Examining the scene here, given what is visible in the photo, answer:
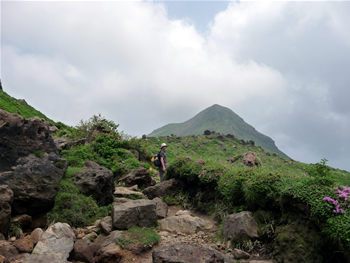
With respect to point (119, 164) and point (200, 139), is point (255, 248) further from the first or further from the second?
point (200, 139)

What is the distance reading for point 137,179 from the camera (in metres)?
14.2

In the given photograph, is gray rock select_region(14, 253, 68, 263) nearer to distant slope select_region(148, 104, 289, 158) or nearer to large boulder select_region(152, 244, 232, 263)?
large boulder select_region(152, 244, 232, 263)

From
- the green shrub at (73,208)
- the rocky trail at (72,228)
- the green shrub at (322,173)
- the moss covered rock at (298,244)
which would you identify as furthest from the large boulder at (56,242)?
the green shrub at (322,173)

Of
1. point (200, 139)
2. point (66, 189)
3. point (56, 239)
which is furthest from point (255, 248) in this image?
point (200, 139)

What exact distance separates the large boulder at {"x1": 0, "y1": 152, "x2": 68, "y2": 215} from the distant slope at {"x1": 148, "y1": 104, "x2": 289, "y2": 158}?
119777 millimetres

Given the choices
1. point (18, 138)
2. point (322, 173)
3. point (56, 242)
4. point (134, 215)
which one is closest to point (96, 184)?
point (134, 215)

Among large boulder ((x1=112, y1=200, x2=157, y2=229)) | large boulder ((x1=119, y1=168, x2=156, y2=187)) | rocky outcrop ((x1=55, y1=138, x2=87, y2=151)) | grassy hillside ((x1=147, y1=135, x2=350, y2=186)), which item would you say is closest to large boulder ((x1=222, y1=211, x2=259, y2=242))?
large boulder ((x1=112, y1=200, x2=157, y2=229))

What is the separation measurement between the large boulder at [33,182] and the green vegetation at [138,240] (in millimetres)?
2705

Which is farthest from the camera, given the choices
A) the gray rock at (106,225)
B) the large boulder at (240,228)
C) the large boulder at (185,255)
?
the gray rock at (106,225)

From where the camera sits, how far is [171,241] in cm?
758

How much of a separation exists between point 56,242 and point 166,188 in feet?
20.8

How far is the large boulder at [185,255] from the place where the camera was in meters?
5.23

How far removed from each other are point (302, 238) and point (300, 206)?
0.79m

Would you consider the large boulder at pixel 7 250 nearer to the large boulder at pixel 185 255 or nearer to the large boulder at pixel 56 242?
the large boulder at pixel 56 242
